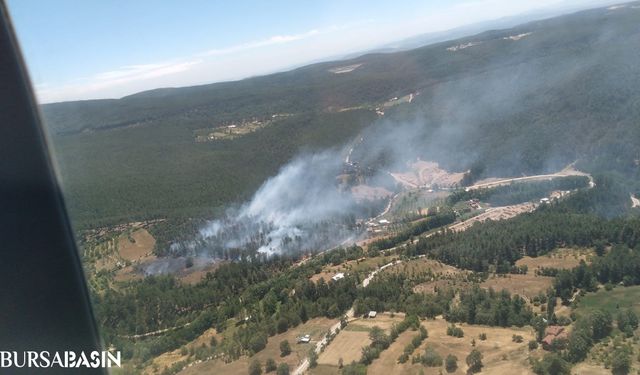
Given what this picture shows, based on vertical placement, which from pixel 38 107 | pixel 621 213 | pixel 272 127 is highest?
pixel 38 107

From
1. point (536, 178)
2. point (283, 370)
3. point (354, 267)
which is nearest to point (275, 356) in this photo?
point (283, 370)

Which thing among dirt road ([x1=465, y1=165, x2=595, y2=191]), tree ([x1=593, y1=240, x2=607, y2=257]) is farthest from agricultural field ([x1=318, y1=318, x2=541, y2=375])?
dirt road ([x1=465, y1=165, x2=595, y2=191])

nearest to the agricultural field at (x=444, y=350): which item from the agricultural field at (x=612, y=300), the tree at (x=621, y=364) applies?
the tree at (x=621, y=364)

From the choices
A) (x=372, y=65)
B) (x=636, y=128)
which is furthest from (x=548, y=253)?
(x=372, y=65)

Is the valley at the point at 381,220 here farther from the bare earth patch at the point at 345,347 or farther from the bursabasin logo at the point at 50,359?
the bursabasin logo at the point at 50,359

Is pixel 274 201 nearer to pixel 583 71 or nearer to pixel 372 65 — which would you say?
pixel 583 71

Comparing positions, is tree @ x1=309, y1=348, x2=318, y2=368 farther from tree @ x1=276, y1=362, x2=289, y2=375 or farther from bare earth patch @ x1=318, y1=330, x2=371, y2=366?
tree @ x1=276, y1=362, x2=289, y2=375
